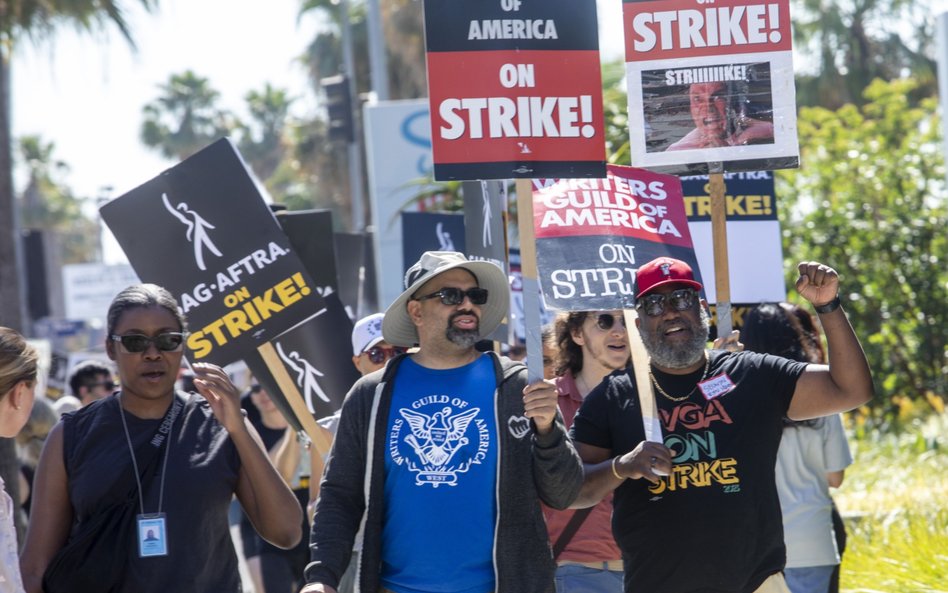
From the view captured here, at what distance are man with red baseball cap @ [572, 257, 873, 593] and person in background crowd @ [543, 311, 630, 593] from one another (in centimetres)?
88

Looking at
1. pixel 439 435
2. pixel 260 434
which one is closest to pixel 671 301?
pixel 439 435

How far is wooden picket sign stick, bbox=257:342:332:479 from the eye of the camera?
6.39 m

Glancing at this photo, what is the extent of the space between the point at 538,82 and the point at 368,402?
130 cm

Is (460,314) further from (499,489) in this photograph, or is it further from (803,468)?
(803,468)

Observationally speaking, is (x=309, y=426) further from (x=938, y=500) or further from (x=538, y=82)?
(x=938, y=500)

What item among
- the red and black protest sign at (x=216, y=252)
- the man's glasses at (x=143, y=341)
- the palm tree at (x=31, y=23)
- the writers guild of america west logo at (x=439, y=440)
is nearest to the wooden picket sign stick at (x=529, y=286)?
the writers guild of america west logo at (x=439, y=440)

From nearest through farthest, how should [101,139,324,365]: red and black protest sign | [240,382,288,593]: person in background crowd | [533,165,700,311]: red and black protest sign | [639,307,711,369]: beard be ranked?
[639,307,711,369]: beard
[533,165,700,311]: red and black protest sign
[101,139,324,365]: red and black protest sign
[240,382,288,593]: person in background crowd

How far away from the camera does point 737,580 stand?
4375 mm

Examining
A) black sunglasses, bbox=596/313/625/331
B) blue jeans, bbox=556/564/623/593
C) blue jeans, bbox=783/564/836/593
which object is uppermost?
black sunglasses, bbox=596/313/625/331

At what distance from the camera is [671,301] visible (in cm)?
462

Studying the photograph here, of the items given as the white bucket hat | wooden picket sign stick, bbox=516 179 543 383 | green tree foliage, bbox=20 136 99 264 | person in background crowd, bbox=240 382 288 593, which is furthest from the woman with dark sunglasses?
green tree foliage, bbox=20 136 99 264

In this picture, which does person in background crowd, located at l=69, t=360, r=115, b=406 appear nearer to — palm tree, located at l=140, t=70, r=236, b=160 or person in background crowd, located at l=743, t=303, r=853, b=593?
person in background crowd, located at l=743, t=303, r=853, b=593

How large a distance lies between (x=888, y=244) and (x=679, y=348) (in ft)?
39.0

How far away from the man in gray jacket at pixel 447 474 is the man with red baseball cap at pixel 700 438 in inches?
12.3
